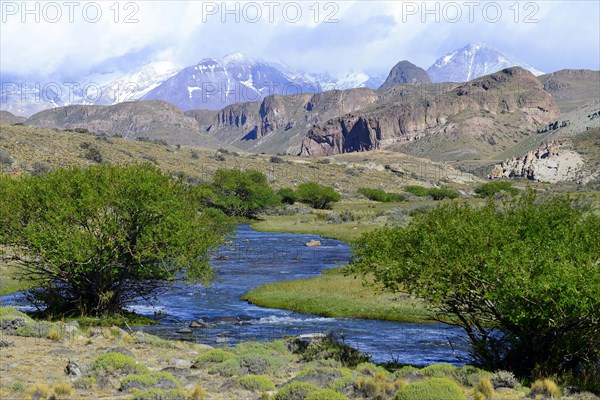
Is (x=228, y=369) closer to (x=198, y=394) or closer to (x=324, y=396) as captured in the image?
(x=198, y=394)

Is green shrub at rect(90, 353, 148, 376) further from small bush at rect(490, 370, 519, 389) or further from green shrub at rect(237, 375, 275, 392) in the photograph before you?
small bush at rect(490, 370, 519, 389)

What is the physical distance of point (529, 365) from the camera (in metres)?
21.5

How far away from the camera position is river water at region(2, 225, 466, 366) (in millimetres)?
28391

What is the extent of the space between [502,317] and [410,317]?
1403 centimetres

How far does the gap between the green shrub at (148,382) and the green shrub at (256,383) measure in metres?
2.03

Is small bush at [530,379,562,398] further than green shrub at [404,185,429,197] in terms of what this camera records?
No

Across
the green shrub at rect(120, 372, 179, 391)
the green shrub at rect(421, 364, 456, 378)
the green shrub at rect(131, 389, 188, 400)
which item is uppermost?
the green shrub at rect(131, 389, 188, 400)

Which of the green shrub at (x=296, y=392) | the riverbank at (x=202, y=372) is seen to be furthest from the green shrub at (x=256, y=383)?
the green shrub at (x=296, y=392)

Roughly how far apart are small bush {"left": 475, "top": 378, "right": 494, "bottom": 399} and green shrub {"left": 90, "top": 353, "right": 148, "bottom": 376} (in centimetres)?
1038

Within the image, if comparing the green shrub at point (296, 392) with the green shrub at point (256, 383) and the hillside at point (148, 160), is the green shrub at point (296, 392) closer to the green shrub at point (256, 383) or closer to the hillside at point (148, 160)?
the green shrub at point (256, 383)

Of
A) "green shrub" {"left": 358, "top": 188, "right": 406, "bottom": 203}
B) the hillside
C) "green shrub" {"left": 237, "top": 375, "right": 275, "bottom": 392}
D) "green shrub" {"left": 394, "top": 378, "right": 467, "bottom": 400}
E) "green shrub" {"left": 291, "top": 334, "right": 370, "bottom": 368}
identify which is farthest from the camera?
"green shrub" {"left": 358, "top": 188, "right": 406, "bottom": 203}

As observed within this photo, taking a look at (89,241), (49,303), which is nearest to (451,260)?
(89,241)

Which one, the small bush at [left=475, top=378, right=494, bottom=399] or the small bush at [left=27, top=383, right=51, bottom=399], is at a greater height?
the small bush at [left=27, top=383, right=51, bottom=399]

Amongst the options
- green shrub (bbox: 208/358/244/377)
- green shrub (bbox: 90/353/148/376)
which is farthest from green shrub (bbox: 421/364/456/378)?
green shrub (bbox: 90/353/148/376)
